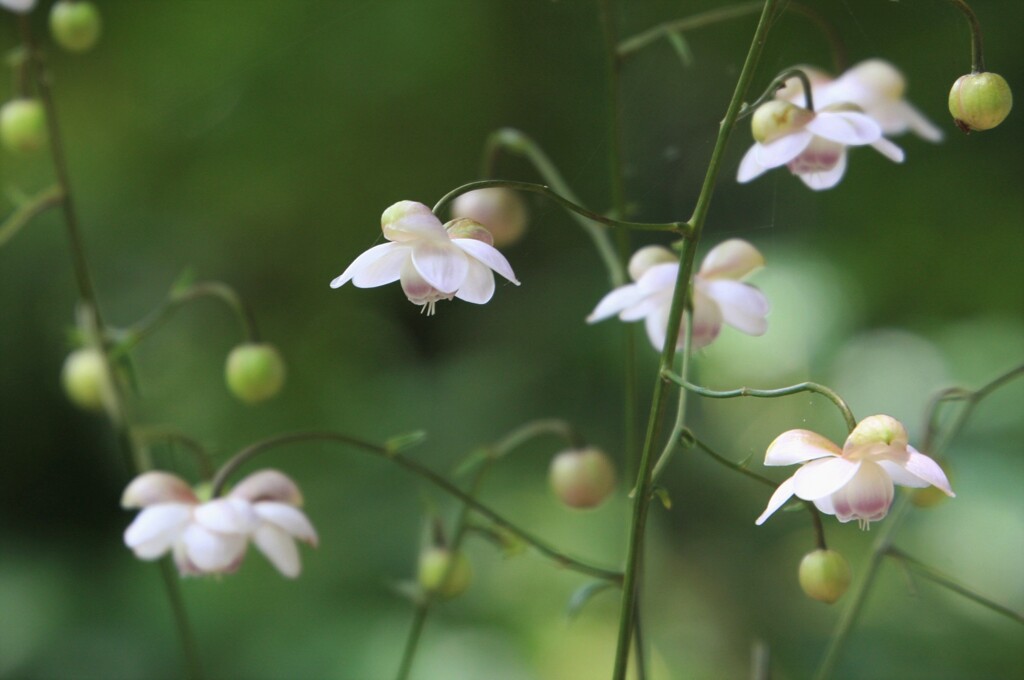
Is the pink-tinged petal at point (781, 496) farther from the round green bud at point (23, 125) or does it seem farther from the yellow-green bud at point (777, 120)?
the round green bud at point (23, 125)

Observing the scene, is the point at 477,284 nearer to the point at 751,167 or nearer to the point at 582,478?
the point at 751,167

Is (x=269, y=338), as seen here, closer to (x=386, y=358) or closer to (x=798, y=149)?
(x=386, y=358)

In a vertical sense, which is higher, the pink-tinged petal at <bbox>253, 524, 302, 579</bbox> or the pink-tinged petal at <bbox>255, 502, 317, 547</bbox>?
the pink-tinged petal at <bbox>255, 502, 317, 547</bbox>

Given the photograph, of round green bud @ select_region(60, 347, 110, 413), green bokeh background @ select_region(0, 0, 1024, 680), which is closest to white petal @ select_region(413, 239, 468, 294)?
round green bud @ select_region(60, 347, 110, 413)

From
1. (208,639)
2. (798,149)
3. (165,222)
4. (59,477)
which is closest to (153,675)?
(208,639)

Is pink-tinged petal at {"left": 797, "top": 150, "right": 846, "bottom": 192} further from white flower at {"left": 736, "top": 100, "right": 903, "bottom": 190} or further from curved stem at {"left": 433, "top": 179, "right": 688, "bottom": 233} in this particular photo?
curved stem at {"left": 433, "top": 179, "right": 688, "bottom": 233}

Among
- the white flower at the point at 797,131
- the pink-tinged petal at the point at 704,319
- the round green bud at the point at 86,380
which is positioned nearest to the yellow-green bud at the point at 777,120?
the white flower at the point at 797,131

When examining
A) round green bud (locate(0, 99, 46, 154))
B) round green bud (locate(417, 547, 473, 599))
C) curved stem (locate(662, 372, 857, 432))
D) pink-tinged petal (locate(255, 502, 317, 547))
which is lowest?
round green bud (locate(417, 547, 473, 599))
